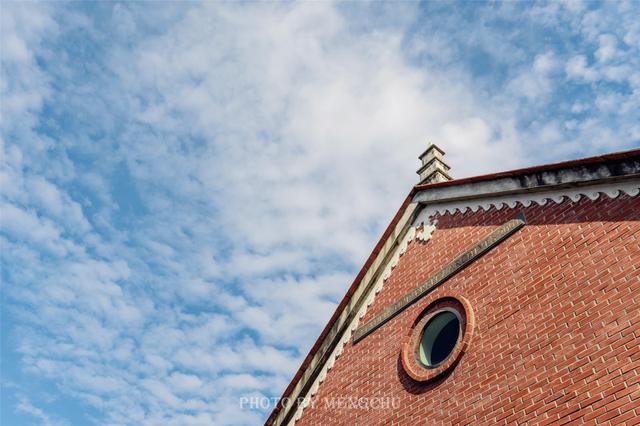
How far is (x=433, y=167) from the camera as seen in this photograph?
12.1 metres

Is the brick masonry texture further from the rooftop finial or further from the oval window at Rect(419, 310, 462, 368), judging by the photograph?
the rooftop finial

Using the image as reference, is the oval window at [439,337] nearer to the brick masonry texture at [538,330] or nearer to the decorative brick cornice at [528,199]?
the brick masonry texture at [538,330]

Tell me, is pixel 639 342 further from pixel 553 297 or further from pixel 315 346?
pixel 315 346

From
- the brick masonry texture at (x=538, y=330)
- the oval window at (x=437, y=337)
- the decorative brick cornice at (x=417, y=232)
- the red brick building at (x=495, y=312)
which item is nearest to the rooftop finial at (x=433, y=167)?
the red brick building at (x=495, y=312)

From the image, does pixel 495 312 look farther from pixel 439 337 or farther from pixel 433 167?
pixel 433 167

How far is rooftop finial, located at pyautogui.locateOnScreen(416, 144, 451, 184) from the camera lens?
1197cm

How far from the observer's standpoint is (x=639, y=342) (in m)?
6.26

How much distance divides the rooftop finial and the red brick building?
0.28 ft

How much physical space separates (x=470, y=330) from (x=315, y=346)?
14.0 ft

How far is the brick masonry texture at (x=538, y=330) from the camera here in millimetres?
6488

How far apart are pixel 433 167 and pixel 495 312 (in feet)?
15.1

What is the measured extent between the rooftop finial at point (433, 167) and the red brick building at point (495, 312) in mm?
84

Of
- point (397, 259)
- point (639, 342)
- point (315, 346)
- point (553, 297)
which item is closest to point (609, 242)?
point (553, 297)

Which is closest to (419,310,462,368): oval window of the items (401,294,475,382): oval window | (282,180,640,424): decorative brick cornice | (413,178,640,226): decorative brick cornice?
(401,294,475,382): oval window
